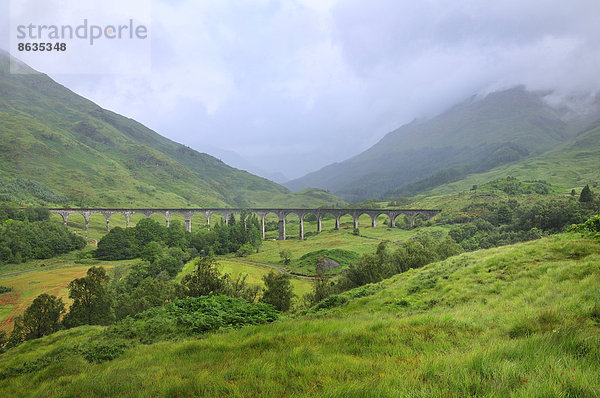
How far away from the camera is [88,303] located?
3447cm

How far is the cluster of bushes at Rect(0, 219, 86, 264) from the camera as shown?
241 feet

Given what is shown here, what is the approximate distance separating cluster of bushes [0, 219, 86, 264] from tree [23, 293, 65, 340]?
195 ft

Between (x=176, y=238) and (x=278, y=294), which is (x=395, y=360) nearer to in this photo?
(x=278, y=294)

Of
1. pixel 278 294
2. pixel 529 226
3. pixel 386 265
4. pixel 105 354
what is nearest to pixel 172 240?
pixel 278 294

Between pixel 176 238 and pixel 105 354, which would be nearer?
pixel 105 354

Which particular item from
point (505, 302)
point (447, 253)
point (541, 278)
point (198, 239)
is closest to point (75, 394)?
point (505, 302)

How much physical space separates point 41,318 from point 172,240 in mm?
64300

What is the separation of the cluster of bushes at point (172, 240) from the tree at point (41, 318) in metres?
47.5

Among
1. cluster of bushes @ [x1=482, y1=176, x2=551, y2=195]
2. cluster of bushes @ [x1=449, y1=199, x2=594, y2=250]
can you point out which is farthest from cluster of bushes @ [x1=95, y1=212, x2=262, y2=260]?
cluster of bushes @ [x1=482, y1=176, x2=551, y2=195]

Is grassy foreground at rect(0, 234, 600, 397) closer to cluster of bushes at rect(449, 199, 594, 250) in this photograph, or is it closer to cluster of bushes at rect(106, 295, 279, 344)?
cluster of bushes at rect(106, 295, 279, 344)

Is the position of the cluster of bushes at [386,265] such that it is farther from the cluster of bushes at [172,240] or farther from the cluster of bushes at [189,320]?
the cluster of bushes at [172,240]

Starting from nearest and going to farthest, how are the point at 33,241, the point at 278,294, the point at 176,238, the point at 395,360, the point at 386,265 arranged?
the point at 395,360 → the point at 278,294 → the point at 386,265 → the point at 33,241 → the point at 176,238

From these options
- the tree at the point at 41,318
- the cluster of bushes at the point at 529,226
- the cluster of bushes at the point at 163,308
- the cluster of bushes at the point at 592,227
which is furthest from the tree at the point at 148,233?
the cluster of bushes at the point at 592,227

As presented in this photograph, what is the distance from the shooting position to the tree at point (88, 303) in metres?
33.7
